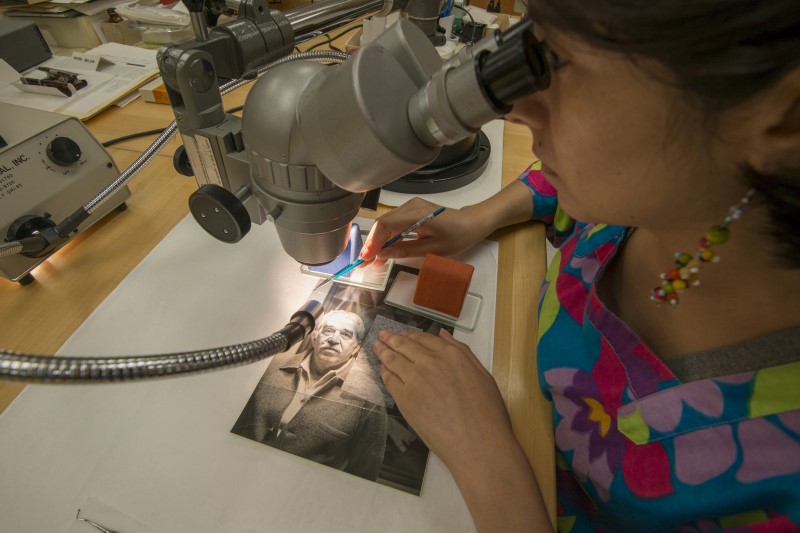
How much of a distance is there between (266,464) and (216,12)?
47 centimetres

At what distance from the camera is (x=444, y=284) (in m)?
0.59

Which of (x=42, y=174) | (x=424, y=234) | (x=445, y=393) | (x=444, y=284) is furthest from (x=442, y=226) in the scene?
(x=42, y=174)

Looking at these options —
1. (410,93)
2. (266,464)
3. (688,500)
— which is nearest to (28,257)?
(266,464)

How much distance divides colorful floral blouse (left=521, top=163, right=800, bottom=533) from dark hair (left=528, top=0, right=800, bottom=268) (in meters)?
0.23

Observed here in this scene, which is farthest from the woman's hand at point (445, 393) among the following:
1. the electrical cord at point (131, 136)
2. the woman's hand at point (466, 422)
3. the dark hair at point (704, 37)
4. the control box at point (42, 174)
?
the electrical cord at point (131, 136)

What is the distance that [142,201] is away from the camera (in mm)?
780

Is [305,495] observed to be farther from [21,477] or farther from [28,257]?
[28,257]

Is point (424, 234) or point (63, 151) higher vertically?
point (63, 151)

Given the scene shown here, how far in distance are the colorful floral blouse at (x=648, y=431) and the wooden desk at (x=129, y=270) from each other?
0.03m

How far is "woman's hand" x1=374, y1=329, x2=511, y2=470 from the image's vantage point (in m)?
0.47

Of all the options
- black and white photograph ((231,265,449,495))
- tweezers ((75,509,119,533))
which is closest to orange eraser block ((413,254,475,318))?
black and white photograph ((231,265,449,495))

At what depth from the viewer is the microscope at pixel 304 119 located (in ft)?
0.92

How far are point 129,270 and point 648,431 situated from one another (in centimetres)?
75

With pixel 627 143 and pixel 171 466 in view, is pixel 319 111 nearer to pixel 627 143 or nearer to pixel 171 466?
pixel 627 143
